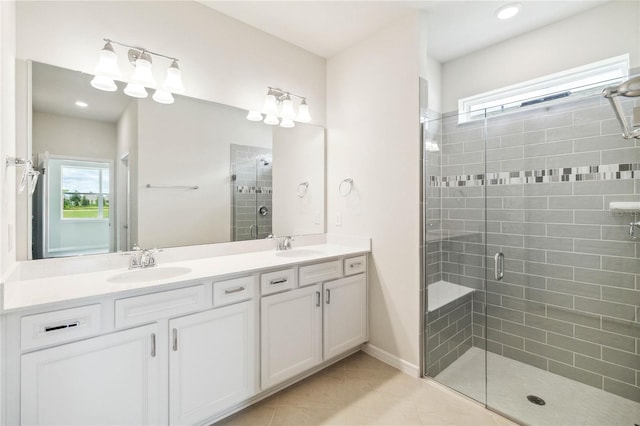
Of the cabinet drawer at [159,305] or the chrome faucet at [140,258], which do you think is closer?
the cabinet drawer at [159,305]

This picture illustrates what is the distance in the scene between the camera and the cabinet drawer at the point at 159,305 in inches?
53.4

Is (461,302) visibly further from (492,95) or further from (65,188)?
(65,188)

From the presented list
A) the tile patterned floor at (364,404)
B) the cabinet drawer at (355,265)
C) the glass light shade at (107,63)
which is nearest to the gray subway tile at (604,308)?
the tile patterned floor at (364,404)

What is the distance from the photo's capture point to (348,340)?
235 centimetres

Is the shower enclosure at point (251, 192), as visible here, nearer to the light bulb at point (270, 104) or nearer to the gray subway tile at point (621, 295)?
the light bulb at point (270, 104)

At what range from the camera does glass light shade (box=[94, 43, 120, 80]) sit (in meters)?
1.67

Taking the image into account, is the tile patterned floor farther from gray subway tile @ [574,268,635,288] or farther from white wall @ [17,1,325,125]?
white wall @ [17,1,325,125]

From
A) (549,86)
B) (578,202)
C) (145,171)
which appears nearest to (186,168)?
(145,171)

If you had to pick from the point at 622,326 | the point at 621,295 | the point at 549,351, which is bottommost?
the point at 549,351

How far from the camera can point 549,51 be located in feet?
7.77

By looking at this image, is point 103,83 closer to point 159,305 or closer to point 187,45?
point 187,45

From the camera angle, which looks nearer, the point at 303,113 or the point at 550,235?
the point at 550,235

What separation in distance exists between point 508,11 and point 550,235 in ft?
5.57

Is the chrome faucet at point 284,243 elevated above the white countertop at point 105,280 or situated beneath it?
elevated above
